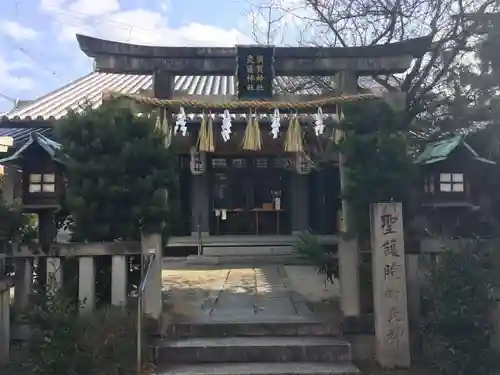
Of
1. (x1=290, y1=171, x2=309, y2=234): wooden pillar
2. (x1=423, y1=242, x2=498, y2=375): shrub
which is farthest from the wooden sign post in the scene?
(x1=290, y1=171, x2=309, y2=234): wooden pillar

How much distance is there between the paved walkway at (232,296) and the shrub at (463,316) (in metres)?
1.76

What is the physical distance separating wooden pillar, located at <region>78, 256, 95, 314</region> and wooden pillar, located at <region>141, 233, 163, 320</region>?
0.63m

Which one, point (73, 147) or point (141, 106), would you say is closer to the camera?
point (73, 147)

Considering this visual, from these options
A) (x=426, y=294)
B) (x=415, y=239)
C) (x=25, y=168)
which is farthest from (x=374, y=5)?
(x=25, y=168)

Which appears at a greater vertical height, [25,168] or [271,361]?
[25,168]

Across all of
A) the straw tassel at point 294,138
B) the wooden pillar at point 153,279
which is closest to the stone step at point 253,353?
the wooden pillar at point 153,279

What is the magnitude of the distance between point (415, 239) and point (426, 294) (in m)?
0.66

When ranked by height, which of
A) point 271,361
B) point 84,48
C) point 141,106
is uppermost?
point 84,48

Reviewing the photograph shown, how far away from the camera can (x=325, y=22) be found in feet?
32.1

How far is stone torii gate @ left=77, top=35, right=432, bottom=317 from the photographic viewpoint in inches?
289

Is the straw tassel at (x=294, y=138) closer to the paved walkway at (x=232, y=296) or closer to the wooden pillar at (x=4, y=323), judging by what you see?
the paved walkway at (x=232, y=296)

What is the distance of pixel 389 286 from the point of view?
218 inches

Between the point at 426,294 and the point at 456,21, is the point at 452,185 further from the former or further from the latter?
the point at 456,21

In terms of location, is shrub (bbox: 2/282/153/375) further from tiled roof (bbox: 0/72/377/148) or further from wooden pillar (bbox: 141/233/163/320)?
tiled roof (bbox: 0/72/377/148)
